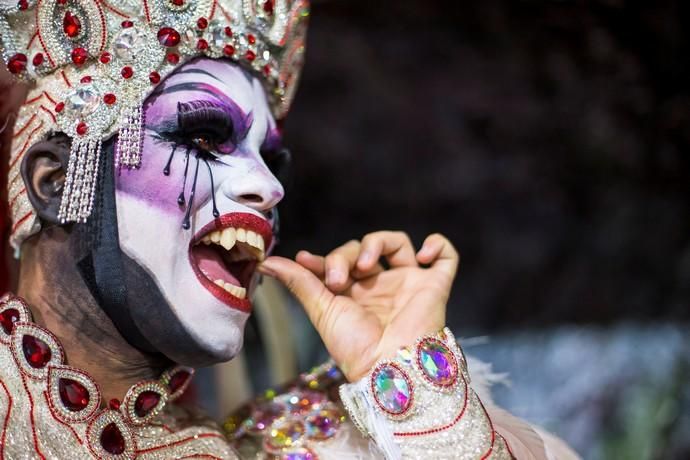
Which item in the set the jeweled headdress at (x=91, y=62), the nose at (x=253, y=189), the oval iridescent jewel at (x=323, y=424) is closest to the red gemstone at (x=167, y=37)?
the jeweled headdress at (x=91, y=62)

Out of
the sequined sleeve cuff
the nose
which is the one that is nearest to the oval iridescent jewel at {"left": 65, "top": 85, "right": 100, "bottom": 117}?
the nose

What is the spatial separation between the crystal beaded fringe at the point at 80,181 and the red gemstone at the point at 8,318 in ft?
0.55

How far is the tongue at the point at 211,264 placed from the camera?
1261 mm

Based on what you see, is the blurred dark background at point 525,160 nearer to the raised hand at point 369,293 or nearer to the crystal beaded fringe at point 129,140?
the raised hand at point 369,293

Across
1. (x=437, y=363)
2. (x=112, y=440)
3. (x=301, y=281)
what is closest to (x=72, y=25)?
(x=301, y=281)

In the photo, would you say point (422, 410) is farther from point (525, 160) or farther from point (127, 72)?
point (525, 160)

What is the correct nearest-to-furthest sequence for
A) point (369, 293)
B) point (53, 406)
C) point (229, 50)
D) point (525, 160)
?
point (53, 406), point (229, 50), point (369, 293), point (525, 160)

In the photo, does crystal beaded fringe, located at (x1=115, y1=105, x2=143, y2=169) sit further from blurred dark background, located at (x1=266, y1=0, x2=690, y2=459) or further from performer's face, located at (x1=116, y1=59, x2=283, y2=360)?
blurred dark background, located at (x1=266, y1=0, x2=690, y2=459)

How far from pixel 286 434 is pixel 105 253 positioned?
20.0 inches

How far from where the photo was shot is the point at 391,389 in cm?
123

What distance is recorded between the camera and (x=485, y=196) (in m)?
3.24

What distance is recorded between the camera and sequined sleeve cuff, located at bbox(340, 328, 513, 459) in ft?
3.95

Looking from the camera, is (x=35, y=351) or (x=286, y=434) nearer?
(x=35, y=351)

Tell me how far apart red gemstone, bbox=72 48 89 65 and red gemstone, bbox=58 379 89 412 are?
0.49 metres
